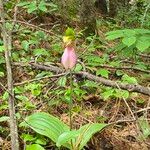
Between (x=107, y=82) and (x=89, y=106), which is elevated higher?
(x=107, y=82)

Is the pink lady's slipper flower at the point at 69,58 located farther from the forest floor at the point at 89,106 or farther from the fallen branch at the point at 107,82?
the fallen branch at the point at 107,82

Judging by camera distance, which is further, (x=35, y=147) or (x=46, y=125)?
(x=46, y=125)

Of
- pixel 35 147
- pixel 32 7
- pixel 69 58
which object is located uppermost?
pixel 32 7

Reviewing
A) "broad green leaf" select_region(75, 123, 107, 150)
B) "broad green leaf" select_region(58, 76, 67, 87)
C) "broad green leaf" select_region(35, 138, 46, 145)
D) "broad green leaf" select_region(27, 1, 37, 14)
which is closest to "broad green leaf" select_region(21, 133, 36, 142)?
"broad green leaf" select_region(35, 138, 46, 145)

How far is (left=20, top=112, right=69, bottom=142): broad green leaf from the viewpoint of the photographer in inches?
71.7

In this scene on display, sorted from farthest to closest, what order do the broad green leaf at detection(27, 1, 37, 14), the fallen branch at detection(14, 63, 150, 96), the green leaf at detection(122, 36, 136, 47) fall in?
the broad green leaf at detection(27, 1, 37, 14)
the green leaf at detection(122, 36, 136, 47)
the fallen branch at detection(14, 63, 150, 96)

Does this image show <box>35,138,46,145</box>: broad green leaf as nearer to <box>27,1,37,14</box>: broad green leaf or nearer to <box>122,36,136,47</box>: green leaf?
<box>122,36,136,47</box>: green leaf

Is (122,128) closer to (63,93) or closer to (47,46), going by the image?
(63,93)

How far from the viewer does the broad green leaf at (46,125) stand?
1822 millimetres

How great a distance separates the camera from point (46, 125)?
1877 mm

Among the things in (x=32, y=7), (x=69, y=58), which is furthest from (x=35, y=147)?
(x=32, y=7)

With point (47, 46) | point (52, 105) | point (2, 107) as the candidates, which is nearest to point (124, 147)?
point (52, 105)

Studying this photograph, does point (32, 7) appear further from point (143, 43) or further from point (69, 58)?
point (69, 58)

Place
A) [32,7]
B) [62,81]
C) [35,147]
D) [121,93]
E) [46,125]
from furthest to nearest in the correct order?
[32,7], [62,81], [121,93], [46,125], [35,147]
